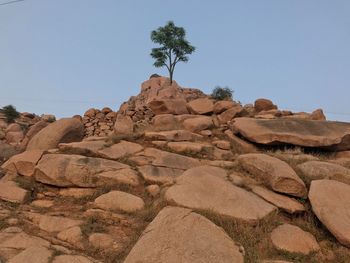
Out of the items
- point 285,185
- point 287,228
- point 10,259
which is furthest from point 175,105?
point 10,259

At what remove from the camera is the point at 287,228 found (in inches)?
193

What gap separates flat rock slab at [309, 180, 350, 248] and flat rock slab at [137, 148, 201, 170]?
2515 mm

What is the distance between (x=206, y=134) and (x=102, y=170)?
3.53 metres

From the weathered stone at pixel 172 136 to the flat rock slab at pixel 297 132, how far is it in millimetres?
1348

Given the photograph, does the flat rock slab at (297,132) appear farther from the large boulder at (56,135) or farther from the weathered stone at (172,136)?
the large boulder at (56,135)

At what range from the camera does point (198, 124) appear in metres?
9.64

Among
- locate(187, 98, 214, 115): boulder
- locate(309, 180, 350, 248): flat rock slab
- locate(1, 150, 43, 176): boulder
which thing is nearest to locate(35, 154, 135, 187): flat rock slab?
locate(1, 150, 43, 176): boulder

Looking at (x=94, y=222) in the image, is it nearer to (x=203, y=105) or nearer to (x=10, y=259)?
(x=10, y=259)

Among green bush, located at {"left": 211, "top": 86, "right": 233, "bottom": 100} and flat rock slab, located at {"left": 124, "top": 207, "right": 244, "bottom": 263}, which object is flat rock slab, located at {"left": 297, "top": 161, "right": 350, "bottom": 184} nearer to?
flat rock slab, located at {"left": 124, "top": 207, "right": 244, "bottom": 263}

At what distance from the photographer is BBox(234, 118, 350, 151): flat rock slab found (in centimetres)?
846

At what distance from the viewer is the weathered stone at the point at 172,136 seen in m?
8.54

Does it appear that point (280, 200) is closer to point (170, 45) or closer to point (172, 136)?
point (172, 136)

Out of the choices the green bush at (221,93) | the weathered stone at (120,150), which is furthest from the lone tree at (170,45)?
the weathered stone at (120,150)

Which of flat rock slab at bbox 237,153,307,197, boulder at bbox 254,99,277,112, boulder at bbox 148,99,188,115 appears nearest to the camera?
flat rock slab at bbox 237,153,307,197
